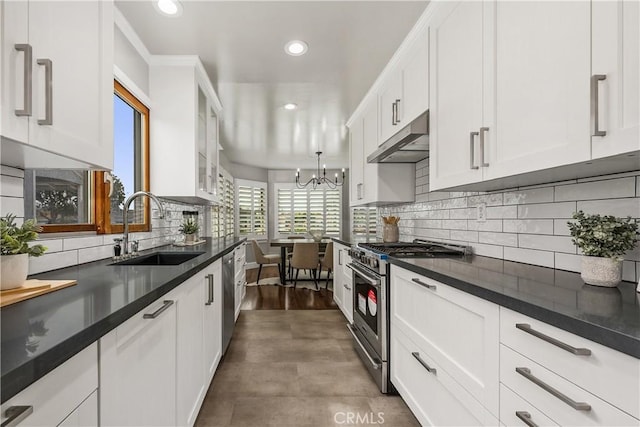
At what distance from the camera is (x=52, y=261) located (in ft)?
4.76

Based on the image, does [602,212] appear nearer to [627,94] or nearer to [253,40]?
[627,94]

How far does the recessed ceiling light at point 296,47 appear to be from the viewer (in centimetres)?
231

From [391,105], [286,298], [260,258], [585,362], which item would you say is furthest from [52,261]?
[260,258]

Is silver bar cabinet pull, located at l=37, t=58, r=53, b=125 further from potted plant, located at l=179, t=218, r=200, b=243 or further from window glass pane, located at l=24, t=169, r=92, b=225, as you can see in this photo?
potted plant, located at l=179, t=218, r=200, b=243

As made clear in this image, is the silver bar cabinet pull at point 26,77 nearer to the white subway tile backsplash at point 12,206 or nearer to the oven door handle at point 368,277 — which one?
the white subway tile backsplash at point 12,206

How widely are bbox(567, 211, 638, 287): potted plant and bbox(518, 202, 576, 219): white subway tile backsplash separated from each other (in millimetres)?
339

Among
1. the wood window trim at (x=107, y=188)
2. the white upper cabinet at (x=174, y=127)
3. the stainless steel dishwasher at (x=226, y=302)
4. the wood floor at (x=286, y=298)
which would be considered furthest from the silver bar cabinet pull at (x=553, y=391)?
the wood floor at (x=286, y=298)

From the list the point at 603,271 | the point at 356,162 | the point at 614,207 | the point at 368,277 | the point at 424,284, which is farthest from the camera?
the point at 356,162

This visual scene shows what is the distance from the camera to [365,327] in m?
2.46

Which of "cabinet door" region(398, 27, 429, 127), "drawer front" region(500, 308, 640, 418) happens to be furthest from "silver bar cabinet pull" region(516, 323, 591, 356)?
"cabinet door" region(398, 27, 429, 127)

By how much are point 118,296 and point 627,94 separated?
1583mm

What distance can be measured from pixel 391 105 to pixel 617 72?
1856mm

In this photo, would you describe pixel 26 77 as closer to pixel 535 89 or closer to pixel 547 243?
pixel 535 89

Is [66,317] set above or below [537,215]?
below
